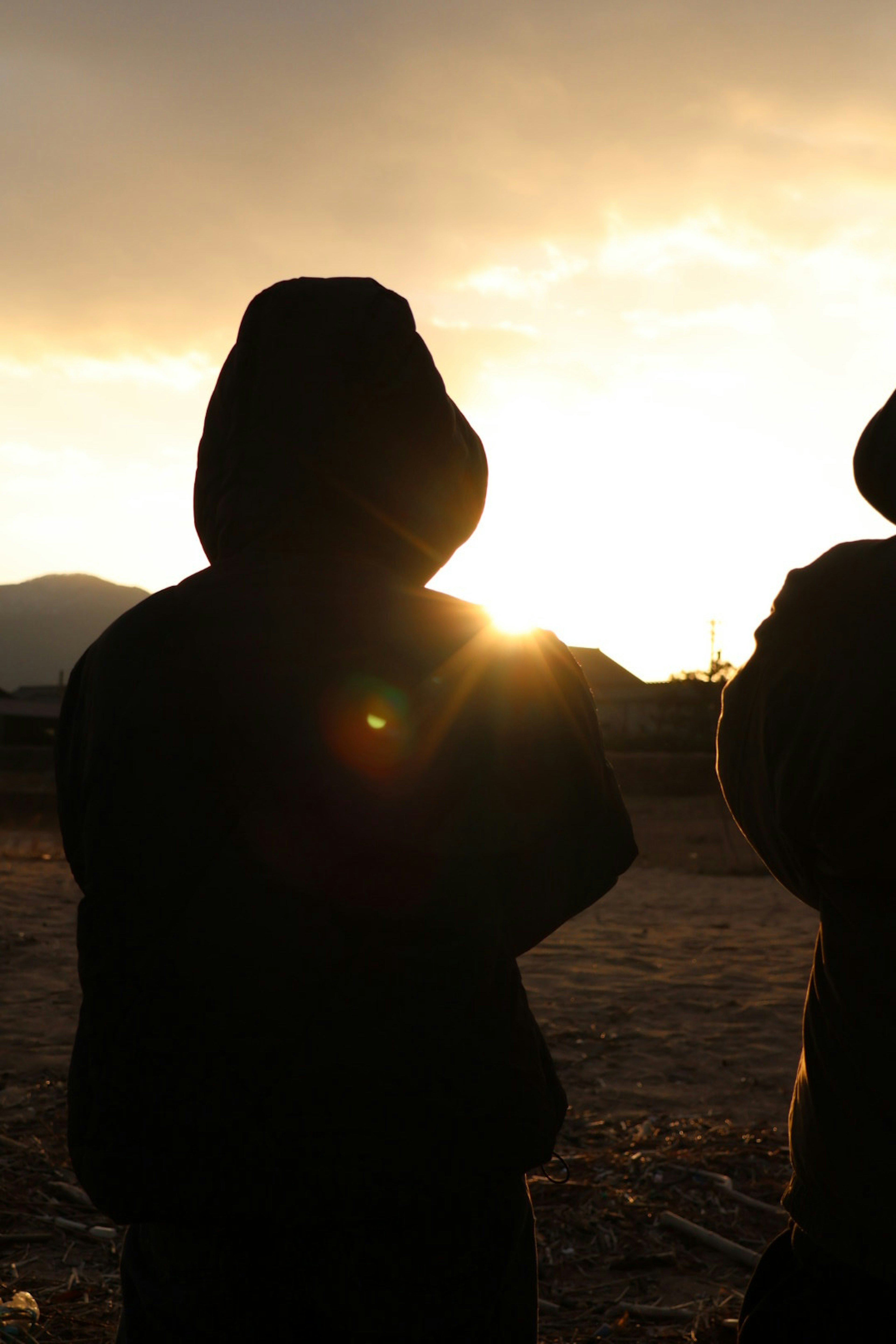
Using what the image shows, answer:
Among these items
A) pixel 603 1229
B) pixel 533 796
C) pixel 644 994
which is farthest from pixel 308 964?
pixel 644 994

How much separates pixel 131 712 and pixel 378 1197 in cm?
68

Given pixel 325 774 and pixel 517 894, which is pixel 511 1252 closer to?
pixel 517 894

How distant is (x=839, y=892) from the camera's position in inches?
61.7

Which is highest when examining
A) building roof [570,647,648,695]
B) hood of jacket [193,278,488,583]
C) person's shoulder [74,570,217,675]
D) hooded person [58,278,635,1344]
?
building roof [570,647,648,695]

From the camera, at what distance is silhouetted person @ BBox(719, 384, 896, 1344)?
1.48m

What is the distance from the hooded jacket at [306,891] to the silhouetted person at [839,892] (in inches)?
14.5

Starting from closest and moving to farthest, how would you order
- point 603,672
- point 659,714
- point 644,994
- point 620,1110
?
point 620,1110 < point 644,994 < point 659,714 < point 603,672

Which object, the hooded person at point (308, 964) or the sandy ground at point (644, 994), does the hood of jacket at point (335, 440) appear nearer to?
the hooded person at point (308, 964)

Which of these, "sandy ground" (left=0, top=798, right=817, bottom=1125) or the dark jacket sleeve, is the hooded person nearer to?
the dark jacket sleeve

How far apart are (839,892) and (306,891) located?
0.81m

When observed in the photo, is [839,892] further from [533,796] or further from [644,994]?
[644,994]

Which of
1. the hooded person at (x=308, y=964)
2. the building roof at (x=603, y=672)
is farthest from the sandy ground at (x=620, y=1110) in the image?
the building roof at (x=603, y=672)

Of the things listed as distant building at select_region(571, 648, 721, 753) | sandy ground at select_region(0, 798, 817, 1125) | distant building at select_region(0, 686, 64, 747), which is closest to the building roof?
distant building at select_region(571, 648, 721, 753)

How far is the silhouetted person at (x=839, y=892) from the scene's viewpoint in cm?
148
